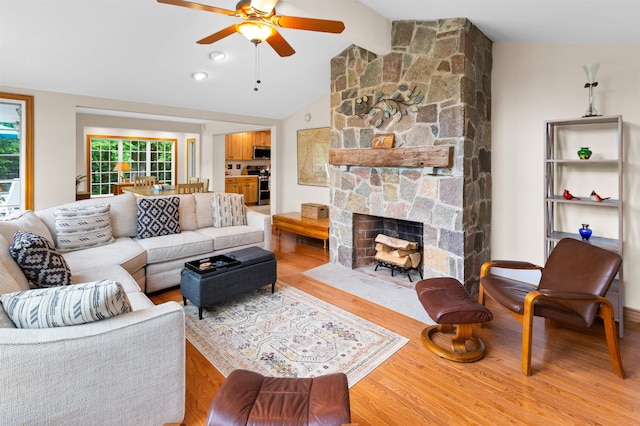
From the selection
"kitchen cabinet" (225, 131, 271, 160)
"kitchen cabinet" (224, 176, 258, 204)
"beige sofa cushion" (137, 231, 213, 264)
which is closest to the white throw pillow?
"beige sofa cushion" (137, 231, 213, 264)

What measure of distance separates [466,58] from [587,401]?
297 cm

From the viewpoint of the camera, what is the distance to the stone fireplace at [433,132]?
352 cm

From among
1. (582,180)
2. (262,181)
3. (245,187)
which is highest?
(262,181)

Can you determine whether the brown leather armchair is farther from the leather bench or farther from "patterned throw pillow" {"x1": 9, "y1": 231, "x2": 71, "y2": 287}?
"patterned throw pillow" {"x1": 9, "y1": 231, "x2": 71, "y2": 287}

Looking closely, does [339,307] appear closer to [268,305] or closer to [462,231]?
[268,305]

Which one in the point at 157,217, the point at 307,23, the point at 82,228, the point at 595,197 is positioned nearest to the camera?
the point at 307,23

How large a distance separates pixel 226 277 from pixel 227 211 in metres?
1.72

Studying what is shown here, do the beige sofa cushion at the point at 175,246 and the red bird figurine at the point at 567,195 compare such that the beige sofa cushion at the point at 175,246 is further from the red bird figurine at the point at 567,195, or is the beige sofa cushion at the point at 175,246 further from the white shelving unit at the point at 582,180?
the red bird figurine at the point at 567,195

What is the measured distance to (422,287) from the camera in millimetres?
2879

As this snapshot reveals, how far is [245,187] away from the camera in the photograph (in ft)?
34.3

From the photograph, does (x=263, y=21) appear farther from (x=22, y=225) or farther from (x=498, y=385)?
(x=498, y=385)

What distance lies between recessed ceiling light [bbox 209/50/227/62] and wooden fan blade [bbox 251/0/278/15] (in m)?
1.94

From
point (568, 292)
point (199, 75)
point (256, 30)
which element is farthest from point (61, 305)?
point (199, 75)

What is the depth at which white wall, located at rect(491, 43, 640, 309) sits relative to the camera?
10.1 feet
